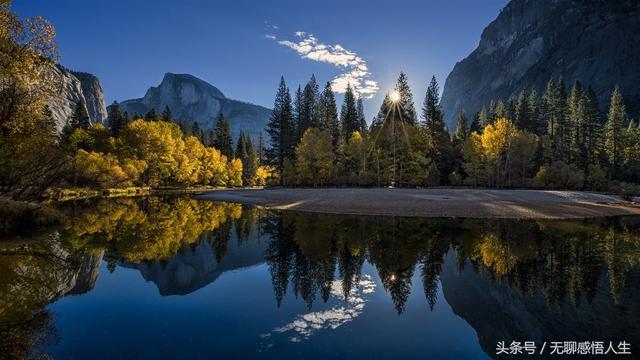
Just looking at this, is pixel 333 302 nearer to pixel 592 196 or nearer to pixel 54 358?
pixel 54 358

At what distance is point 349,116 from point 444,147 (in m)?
22.7

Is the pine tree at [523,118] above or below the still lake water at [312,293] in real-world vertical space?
above

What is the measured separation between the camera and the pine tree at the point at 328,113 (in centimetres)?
7262

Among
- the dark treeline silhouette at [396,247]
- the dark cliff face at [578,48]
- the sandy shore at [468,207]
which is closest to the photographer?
the dark treeline silhouette at [396,247]

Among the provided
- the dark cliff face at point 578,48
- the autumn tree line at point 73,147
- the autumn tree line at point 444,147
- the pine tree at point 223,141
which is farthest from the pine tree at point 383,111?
the dark cliff face at point 578,48

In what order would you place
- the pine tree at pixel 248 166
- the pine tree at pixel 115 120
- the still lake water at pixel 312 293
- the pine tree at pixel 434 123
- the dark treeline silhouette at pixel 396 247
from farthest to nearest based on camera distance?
the pine tree at pixel 248 166
the pine tree at pixel 115 120
the pine tree at pixel 434 123
the dark treeline silhouette at pixel 396 247
the still lake water at pixel 312 293

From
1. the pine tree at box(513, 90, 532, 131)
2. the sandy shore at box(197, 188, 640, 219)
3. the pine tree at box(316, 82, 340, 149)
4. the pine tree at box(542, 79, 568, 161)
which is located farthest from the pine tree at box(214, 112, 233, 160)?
the pine tree at box(542, 79, 568, 161)

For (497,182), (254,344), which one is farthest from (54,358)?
(497,182)

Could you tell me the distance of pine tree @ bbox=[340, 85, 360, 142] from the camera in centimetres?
7562

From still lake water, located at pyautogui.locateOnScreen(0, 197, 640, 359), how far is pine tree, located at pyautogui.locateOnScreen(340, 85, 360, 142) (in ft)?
189

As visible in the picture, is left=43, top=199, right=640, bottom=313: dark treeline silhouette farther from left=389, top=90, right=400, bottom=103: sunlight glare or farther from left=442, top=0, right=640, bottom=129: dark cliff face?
left=442, top=0, right=640, bottom=129: dark cliff face

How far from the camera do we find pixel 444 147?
63.1 meters

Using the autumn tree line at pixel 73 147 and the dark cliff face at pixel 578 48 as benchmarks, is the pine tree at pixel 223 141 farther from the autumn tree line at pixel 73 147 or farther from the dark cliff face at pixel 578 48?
the dark cliff face at pixel 578 48

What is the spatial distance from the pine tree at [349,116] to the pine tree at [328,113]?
1.91 m
